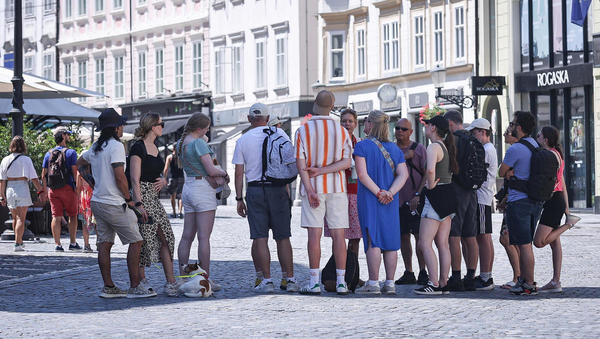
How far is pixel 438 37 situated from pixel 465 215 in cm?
2788

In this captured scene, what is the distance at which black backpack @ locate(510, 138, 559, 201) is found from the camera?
43.7ft

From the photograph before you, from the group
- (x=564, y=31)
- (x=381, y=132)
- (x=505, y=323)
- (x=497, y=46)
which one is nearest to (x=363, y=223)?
(x=381, y=132)

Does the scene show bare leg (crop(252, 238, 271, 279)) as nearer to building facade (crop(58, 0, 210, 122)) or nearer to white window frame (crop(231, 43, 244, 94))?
white window frame (crop(231, 43, 244, 94))

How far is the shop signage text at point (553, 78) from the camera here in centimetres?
3516

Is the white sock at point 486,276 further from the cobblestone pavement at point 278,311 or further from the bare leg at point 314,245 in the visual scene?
the bare leg at point 314,245

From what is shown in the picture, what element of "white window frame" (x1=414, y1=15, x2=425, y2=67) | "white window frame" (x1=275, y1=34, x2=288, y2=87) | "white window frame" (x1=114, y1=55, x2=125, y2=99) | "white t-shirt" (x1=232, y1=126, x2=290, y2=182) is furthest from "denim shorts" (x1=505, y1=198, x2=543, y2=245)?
"white window frame" (x1=114, y1=55, x2=125, y2=99)

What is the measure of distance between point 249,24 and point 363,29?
7568 millimetres

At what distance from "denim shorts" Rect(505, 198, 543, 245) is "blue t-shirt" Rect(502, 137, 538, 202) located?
7cm

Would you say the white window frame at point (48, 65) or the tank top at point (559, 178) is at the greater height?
the white window frame at point (48, 65)

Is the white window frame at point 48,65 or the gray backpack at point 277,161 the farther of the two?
the white window frame at point 48,65

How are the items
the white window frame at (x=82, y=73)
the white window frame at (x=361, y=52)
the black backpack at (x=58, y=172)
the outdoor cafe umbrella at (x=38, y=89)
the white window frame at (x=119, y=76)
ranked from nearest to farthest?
the black backpack at (x=58, y=172)
the outdoor cafe umbrella at (x=38, y=89)
the white window frame at (x=361, y=52)
the white window frame at (x=119, y=76)
the white window frame at (x=82, y=73)

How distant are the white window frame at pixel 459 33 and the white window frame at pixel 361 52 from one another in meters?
6.11

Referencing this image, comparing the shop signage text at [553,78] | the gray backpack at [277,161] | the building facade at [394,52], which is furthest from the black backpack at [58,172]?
the building facade at [394,52]

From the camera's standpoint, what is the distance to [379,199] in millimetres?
13383
